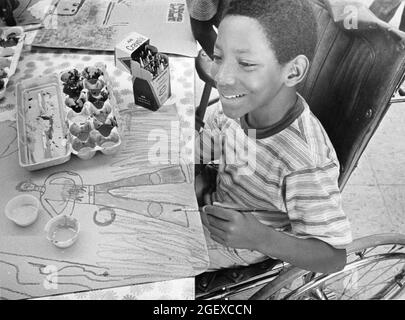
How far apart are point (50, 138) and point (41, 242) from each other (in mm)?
251

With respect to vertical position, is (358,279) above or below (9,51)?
below

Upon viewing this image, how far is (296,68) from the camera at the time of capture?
80cm

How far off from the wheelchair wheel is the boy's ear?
39cm

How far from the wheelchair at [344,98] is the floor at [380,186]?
1.42 feet

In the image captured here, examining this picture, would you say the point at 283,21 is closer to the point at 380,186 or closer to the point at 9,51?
the point at 9,51

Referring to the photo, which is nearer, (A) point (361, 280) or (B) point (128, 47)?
(B) point (128, 47)

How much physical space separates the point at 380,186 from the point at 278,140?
3.21 feet

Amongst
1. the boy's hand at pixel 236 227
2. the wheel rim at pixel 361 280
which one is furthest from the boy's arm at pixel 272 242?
the wheel rim at pixel 361 280

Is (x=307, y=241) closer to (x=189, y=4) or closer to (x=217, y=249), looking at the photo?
(x=217, y=249)

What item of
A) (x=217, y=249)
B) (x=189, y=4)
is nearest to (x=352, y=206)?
(x=217, y=249)

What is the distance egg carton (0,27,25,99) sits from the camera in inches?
42.2

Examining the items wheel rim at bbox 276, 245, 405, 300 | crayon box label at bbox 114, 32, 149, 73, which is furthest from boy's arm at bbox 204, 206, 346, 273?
crayon box label at bbox 114, 32, 149, 73

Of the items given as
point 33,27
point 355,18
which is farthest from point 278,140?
point 33,27

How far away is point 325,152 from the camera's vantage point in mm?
804
